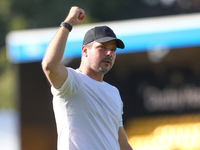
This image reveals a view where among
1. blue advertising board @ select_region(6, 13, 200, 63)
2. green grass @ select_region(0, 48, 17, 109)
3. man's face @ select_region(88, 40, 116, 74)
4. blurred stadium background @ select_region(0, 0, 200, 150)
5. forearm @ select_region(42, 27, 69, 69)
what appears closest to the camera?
forearm @ select_region(42, 27, 69, 69)

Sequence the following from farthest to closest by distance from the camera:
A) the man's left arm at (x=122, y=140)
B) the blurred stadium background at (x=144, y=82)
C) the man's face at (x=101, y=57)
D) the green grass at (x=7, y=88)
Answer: the green grass at (x=7, y=88), the blurred stadium background at (x=144, y=82), the man's left arm at (x=122, y=140), the man's face at (x=101, y=57)

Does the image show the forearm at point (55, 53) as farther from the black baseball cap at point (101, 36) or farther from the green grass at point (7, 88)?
the green grass at point (7, 88)

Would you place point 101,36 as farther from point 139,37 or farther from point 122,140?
point 139,37

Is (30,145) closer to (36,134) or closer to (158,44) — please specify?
(36,134)

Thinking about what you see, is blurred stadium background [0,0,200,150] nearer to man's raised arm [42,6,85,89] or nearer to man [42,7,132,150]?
man [42,7,132,150]

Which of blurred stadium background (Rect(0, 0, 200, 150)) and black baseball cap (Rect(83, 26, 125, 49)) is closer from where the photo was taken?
black baseball cap (Rect(83, 26, 125, 49))

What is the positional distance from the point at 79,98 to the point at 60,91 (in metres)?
0.17

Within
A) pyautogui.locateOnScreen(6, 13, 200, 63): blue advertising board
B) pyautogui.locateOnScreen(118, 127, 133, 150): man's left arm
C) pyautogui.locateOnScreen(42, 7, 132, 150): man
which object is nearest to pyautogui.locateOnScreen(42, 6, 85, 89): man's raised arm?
pyautogui.locateOnScreen(42, 7, 132, 150): man

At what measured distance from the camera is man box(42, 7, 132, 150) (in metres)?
2.72

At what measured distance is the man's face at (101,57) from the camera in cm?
309

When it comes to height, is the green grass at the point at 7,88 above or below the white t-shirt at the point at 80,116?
below

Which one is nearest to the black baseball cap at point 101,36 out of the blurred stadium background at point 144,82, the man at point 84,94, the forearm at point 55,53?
the man at point 84,94

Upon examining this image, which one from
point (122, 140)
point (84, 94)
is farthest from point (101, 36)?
point (122, 140)

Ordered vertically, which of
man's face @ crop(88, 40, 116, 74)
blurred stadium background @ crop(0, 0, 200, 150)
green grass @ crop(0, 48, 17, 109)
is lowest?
green grass @ crop(0, 48, 17, 109)
